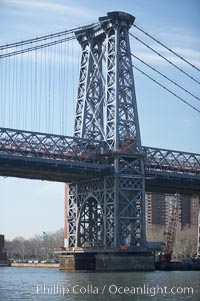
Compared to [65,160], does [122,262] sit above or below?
below

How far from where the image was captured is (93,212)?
427 feet

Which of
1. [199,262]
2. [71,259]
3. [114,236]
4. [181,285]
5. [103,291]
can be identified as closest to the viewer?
[103,291]

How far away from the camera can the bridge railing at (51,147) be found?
374ft

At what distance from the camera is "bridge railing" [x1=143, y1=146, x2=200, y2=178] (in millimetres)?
132625

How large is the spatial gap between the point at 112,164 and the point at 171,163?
18.9 meters

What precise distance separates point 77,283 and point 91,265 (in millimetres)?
43434

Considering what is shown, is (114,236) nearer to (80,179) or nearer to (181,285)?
(80,179)

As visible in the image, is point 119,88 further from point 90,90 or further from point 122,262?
point 122,262

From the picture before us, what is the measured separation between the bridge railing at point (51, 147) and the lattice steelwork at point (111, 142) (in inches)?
114

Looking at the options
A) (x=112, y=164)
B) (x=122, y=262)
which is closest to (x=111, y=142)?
(x=112, y=164)

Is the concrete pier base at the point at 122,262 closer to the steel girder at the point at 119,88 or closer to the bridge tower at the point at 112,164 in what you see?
the bridge tower at the point at 112,164

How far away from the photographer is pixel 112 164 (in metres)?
121

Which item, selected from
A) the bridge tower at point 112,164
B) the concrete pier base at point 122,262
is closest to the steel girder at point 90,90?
the bridge tower at point 112,164

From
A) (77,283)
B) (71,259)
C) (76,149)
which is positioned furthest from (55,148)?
(77,283)
